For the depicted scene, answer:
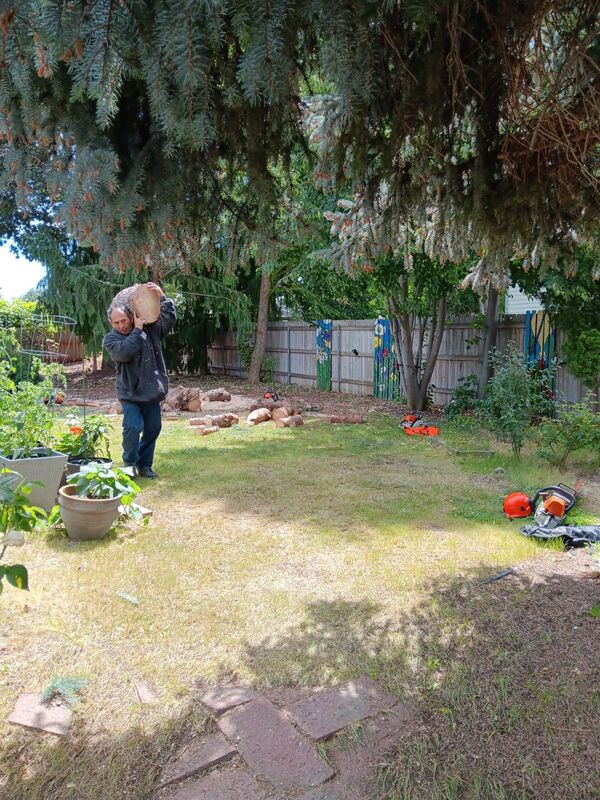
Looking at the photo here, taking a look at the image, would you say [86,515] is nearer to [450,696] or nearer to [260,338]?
[450,696]

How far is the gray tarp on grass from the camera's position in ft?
14.3

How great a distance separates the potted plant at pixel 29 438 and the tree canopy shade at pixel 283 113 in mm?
2602

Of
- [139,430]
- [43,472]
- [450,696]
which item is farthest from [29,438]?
[450,696]

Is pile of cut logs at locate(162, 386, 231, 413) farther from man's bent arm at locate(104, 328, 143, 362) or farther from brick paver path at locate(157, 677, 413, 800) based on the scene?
brick paver path at locate(157, 677, 413, 800)

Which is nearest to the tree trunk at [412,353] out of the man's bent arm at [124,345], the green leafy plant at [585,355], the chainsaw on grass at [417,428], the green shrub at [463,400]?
the green shrub at [463,400]

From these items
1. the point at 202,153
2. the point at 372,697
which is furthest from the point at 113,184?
the point at 372,697

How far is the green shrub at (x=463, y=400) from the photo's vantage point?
10531 millimetres

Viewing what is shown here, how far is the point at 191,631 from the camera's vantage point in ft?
10.1

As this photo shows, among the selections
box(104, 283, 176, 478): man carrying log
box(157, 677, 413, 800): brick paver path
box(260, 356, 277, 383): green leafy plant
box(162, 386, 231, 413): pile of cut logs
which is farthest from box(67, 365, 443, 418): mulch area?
box(157, 677, 413, 800): brick paver path

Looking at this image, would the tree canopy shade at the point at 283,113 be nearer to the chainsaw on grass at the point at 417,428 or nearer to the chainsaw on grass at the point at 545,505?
the chainsaw on grass at the point at 545,505

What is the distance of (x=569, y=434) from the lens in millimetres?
6559

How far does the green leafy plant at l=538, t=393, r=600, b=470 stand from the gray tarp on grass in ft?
7.22

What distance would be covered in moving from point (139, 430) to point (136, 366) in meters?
0.64

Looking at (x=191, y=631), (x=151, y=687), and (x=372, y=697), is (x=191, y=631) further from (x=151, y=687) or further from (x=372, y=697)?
(x=372, y=697)
